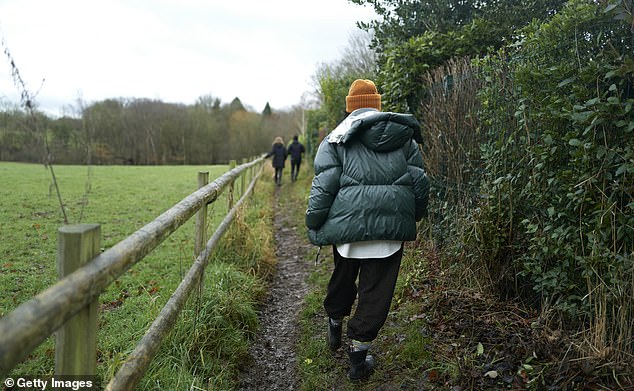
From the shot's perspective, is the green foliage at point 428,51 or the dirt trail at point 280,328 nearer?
the dirt trail at point 280,328

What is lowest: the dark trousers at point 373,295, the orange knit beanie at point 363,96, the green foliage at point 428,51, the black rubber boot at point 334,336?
the black rubber boot at point 334,336

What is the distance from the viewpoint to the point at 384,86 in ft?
21.8

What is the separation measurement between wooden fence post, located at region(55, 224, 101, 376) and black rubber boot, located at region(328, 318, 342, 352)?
2120mm

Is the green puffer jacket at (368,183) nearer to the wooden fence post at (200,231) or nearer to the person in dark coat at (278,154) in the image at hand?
the wooden fence post at (200,231)

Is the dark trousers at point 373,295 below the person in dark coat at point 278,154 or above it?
below

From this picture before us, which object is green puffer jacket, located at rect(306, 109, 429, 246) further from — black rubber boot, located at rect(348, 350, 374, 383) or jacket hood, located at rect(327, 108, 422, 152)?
black rubber boot, located at rect(348, 350, 374, 383)

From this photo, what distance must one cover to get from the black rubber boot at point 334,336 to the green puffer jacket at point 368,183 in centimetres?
78

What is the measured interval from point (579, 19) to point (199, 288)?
3.19 m

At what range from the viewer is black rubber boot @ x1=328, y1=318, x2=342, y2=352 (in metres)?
3.51

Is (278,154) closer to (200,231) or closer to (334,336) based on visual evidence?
(200,231)

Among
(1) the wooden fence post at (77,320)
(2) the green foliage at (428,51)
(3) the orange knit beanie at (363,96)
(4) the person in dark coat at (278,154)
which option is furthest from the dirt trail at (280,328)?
(4) the person in dark coat at (278,154)

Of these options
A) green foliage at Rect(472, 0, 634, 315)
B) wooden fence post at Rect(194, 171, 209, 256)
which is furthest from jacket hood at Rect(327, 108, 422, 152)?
wooden fence post at Rect(194, 171, 209, 256)

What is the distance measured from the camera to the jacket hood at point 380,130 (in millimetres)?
2945

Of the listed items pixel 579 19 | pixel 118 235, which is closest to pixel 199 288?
pixel 579 19
